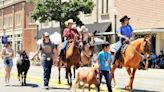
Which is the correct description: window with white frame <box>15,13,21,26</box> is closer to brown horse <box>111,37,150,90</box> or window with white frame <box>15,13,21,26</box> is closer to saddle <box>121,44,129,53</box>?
saddle <box>121,44,129,53</box>

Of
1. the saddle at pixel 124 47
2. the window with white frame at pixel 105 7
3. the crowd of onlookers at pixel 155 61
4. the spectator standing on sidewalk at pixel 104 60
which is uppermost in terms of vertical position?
the window with white frame at pixel 105 7

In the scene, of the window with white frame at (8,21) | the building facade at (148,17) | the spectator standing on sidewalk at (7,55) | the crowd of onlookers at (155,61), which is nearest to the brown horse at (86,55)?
the spectator standing on sidewalk at (7,55)

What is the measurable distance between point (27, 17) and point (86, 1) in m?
26.3

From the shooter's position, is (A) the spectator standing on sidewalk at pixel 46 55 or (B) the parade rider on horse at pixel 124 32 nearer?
(B) the parade rider on horse at pixel 124 32

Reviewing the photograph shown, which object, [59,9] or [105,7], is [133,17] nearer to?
[105,7]

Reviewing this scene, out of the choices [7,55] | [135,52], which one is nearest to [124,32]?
[135,52]

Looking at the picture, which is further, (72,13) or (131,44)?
(72,13)

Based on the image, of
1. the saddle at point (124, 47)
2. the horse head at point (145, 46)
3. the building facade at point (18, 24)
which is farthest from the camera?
the building facade at point (18, 24)

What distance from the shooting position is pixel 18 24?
77.1 meters

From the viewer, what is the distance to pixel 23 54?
19.1 metres

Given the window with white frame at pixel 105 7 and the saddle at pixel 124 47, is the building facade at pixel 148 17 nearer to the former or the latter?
the window with white frame at pixel 105 7

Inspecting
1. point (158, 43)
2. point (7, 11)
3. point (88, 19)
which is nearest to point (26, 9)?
point (7, 11)

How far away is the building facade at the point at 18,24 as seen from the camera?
2854 inches

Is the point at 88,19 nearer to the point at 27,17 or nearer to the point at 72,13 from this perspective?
the point at 72,13
